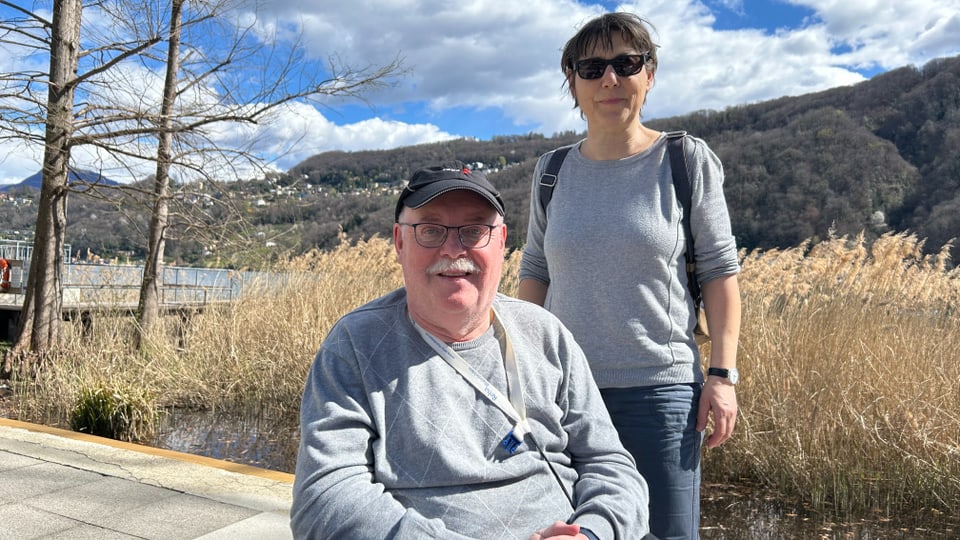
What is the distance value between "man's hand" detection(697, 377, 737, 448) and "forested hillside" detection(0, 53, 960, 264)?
667 centimetres

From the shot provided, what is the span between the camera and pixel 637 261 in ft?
6.51

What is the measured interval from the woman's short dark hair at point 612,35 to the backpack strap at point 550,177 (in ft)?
0.86

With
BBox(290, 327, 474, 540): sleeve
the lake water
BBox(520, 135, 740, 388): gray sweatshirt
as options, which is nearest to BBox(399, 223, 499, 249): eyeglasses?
BBox(290, 327, 474, 540): sleeve

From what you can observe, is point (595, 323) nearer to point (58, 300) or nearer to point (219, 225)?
point (219, 225)

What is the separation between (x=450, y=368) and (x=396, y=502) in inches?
11.2

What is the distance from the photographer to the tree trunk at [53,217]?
26.5 feet

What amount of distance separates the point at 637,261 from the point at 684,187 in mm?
231

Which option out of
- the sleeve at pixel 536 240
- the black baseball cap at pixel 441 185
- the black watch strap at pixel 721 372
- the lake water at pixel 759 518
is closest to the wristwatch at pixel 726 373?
the black watch strap at pixel 721 372

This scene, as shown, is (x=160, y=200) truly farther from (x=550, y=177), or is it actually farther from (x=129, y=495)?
(x=550, y=177)

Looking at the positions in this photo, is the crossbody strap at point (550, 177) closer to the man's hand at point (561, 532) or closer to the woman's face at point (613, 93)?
the woman's face at point (613, 93)

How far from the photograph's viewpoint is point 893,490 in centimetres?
416

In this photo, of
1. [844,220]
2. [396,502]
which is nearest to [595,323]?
[396,502]

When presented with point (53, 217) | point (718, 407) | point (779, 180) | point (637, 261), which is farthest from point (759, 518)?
point (779, 180)

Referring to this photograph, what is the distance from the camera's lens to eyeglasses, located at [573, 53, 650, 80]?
6.71 ft
